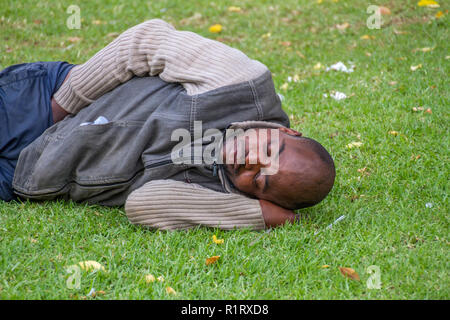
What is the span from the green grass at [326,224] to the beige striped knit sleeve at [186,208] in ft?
0.25

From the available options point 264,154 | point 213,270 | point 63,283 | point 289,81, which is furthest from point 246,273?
point 289,81

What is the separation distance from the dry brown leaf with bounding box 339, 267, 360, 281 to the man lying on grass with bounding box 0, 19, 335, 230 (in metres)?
0.50

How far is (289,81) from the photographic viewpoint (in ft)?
17.9

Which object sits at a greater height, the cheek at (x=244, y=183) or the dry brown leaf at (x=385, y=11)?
the dry brown leaf at (x=385, y=11)

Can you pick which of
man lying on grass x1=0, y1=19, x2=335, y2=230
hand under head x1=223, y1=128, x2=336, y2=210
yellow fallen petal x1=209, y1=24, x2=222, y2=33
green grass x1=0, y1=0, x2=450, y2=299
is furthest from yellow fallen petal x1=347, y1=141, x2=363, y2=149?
yellow fallen petal x1=209, y1=24, x2=222, y2=33

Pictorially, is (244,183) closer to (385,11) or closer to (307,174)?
(307,174)

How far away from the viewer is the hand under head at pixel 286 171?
3006 millimetres

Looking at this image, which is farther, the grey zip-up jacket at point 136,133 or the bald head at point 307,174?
the grey zip-up jacket at point 136,133

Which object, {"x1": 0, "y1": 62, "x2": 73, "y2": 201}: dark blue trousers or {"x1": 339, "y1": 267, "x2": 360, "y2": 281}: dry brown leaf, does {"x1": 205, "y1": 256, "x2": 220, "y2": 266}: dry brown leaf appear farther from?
{"x1": 0, "y1": 62, "x2": 73, "y2": 201}: dark blue trousers

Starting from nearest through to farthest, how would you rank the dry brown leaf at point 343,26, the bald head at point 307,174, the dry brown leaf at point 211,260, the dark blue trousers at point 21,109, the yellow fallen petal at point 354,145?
the dry brown leaf at point 211,260
the bald head at point 307,174
the dark blue trousers at point 21,109
the yellow fallen petal at point 354,145
the dry brown leaf at point 343,26

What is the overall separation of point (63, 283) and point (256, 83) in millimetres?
1662

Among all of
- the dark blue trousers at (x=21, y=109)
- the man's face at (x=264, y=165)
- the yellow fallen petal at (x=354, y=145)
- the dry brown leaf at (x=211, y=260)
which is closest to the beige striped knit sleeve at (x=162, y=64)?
the dark blue trousers at (x=21, y=109)

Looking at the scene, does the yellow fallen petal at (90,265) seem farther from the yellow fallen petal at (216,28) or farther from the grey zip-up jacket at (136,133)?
the yellow fallen petal at (216,28)

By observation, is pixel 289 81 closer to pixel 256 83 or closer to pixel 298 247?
pixel 256 83
